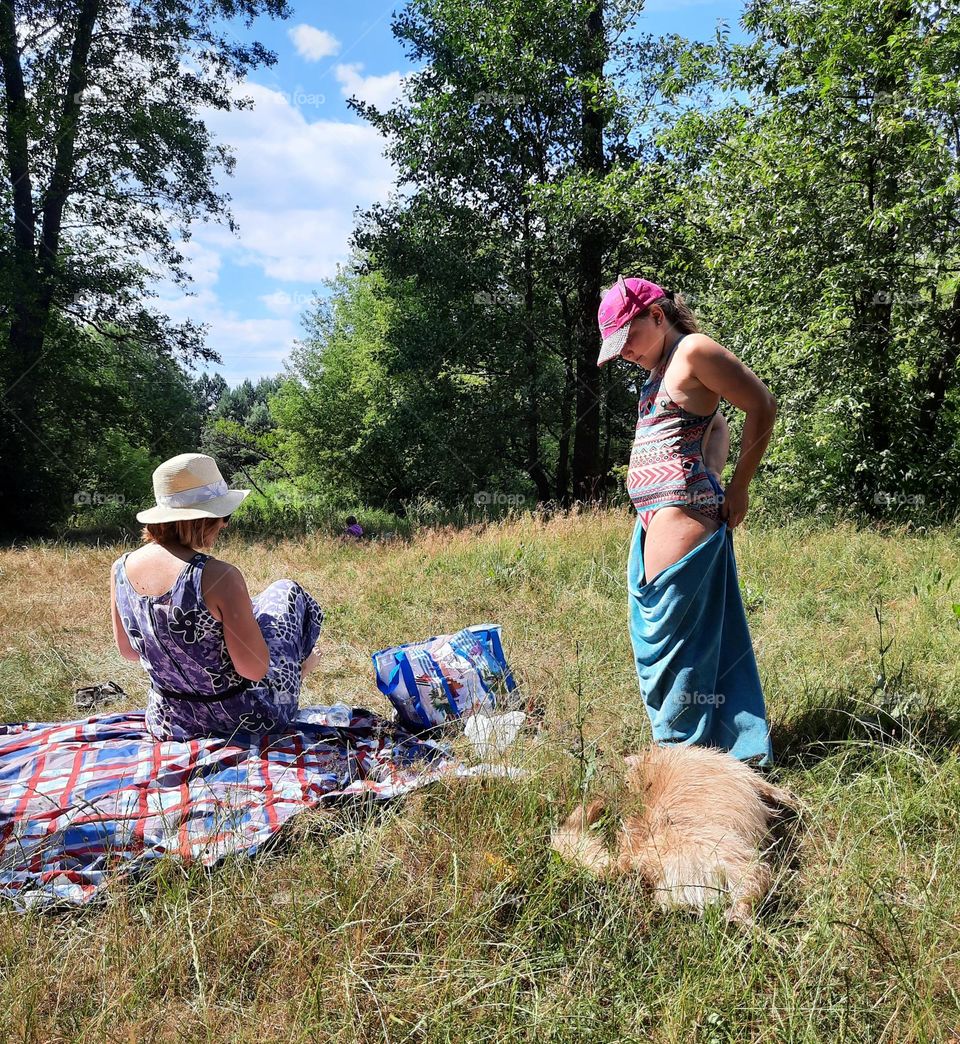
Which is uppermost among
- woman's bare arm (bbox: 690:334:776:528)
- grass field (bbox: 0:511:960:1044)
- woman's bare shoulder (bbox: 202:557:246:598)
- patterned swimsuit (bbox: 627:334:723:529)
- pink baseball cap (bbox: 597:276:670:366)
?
pink baseball cap (bbox: 597:276:670:366)

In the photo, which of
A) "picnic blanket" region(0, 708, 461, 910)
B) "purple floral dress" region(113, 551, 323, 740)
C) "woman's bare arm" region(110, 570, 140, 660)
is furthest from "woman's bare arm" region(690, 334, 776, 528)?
"woman's bare arm" region(110, 570, 140, 660)

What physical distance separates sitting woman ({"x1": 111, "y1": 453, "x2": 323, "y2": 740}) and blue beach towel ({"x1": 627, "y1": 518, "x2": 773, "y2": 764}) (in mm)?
1561

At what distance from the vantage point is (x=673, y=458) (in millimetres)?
2797

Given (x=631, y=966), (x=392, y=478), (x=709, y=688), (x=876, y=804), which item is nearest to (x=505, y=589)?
(x=709, y=688)

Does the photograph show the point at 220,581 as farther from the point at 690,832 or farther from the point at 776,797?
the point at 776,797

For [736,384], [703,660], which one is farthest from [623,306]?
[703,660]

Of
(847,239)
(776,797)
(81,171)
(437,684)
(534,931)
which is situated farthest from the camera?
(81,171)

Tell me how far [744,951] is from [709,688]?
103cm

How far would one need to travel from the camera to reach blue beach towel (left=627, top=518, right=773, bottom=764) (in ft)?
8.91

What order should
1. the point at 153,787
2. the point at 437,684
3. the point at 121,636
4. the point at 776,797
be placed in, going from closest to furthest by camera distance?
the point at 776,797 < the point at 153,787 < the point at 121,636 < the point at 437,684

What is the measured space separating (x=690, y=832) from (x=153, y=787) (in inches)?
73.9

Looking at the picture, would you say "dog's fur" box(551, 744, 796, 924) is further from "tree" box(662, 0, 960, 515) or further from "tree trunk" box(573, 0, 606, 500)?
"tree trunk" box(573, 0, 606, 500)

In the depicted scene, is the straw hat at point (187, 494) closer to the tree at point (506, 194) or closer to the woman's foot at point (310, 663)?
the woman's foot at point (310, 663)

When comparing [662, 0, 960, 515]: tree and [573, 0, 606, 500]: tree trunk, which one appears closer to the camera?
[662, 0, 960, 515]: tree
